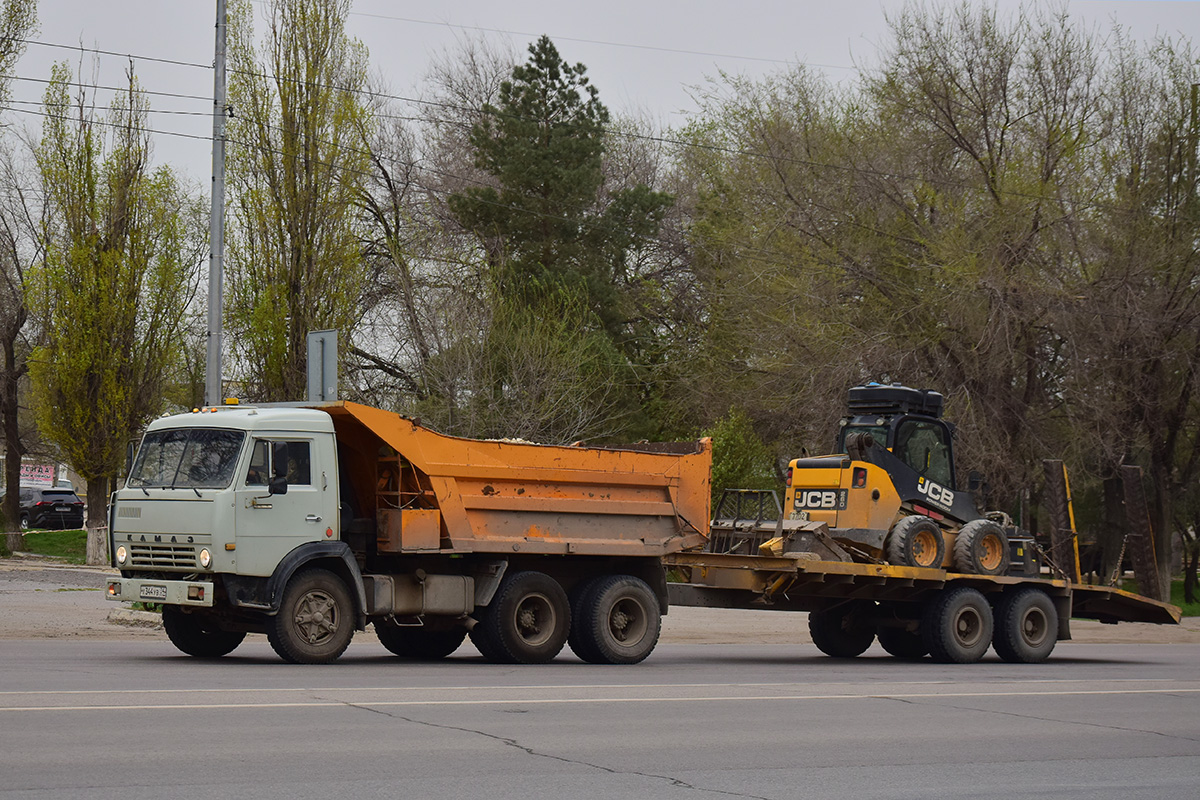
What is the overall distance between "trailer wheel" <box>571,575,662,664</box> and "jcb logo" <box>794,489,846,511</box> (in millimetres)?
2462

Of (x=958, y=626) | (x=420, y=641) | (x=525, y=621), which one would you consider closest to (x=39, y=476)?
(x=420, y=641)

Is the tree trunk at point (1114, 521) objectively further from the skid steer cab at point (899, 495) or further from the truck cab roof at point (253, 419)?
the truck cab roof at point (253, 419)

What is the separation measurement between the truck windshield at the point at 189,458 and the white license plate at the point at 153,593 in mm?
1021

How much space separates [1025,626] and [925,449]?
2604 millimetres

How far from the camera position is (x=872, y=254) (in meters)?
30.2

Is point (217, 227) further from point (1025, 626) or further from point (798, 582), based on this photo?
Answer: point (1025, 626)

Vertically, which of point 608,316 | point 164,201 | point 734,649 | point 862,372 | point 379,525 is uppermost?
point 164,201

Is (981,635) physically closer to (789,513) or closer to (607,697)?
(789,513)

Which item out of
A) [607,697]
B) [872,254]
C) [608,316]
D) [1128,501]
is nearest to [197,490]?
[607,697]

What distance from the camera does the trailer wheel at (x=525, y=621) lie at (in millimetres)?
15305

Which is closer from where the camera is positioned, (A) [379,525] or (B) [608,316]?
(A) [379,525]

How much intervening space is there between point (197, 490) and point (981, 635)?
9.48 meters

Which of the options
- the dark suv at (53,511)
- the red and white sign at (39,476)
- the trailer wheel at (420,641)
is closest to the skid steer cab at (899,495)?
the trailer wheel at (420,641)

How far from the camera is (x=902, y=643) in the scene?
1875 cm
